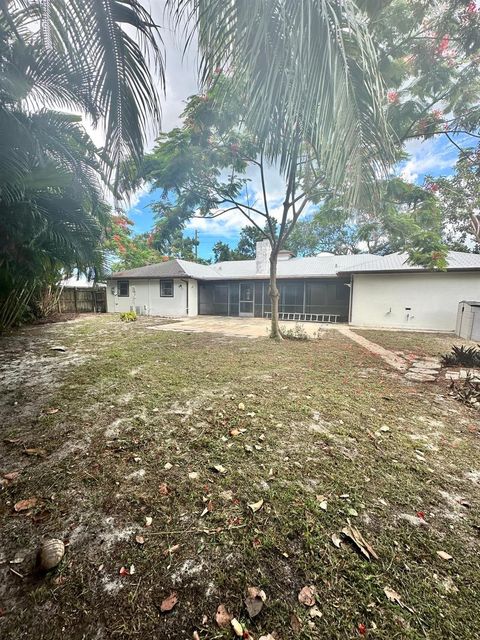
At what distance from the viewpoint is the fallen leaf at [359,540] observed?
140cm

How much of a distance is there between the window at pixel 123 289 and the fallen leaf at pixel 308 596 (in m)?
17.0

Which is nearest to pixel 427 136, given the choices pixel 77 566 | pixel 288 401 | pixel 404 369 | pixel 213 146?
pixel 213 146

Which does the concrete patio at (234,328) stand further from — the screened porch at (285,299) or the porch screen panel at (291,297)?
the porch screen panel at (291,297)

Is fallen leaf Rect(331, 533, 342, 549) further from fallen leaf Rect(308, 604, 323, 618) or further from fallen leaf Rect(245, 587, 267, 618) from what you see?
fallen leaf Rect(245, 587, 267, 618)

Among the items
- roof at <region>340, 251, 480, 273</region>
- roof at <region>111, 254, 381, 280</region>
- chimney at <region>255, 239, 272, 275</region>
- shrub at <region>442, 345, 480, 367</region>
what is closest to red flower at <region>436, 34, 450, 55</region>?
shrub at <region>442, 345, 480, 367</region>

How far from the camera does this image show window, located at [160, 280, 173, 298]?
50.4 feet

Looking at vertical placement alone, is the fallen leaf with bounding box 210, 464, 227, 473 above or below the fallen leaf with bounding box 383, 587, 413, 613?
below

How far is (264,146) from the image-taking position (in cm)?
197

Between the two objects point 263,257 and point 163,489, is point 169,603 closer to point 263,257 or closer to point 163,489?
point 163,489

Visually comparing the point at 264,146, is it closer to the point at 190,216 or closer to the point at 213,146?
the point at 213,146

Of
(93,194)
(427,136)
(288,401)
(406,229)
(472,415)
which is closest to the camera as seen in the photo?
(472,415)

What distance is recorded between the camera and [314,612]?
1.14 meters

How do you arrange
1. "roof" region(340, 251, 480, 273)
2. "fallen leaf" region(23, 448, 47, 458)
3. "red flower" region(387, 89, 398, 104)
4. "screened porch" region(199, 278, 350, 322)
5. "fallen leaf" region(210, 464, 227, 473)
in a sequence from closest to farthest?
"fallen leaf" region(210, 464, 227, 473), "fallen leaf" region(23, 448, 47, 458), "red flower" region(387, 89, 398, 104), "roof" region(340, 251, 480, 273), "screened porch" region(199, 278, 350, 322)

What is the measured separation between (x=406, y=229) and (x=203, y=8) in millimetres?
7195
